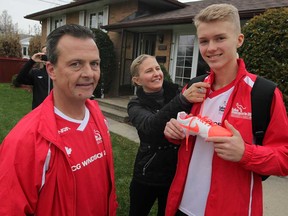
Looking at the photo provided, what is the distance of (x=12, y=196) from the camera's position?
1321 millimetres

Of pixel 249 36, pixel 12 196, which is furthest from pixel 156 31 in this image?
pixel 12 196

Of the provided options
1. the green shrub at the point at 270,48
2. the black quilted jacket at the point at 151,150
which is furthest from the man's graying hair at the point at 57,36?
the green shrub at the point at 270,48

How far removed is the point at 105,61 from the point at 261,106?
444 inches

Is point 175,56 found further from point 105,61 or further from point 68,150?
point 68,150

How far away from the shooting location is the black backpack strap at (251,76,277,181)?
152 centimetres

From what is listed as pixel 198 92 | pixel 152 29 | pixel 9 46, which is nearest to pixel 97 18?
pixel 152 29

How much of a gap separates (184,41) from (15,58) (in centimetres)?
1580

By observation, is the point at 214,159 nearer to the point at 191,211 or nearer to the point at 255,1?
the point at 191,211

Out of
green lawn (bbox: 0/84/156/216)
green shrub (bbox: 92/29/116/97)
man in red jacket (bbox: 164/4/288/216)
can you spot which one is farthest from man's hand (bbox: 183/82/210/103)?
green shrub (bbox: 92/29/116/97)

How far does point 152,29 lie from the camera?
11.4 metres

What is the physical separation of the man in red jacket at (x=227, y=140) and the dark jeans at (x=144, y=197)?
70 cm

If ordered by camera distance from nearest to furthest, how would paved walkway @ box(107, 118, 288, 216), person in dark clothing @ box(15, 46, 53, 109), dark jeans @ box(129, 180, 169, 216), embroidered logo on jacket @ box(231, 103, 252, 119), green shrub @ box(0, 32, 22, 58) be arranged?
embroidered logo on jacket @ box(231, 103, 252, 119) < dark jeans @ box(129, 180, 169, 216) < paved walkway @ box(107, 118, 288, 216) < person in dark clothing @ box(15, 46, 53, 109) < green shrub @ box(0, 32, 22, 58)

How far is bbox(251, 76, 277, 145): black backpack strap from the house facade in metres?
6.74

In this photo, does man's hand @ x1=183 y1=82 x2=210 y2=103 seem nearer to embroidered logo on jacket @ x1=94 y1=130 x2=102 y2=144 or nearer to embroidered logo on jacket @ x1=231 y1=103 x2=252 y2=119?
embroidered logo on jacket @ x1=231 y1=103 x2=252 y2=119
